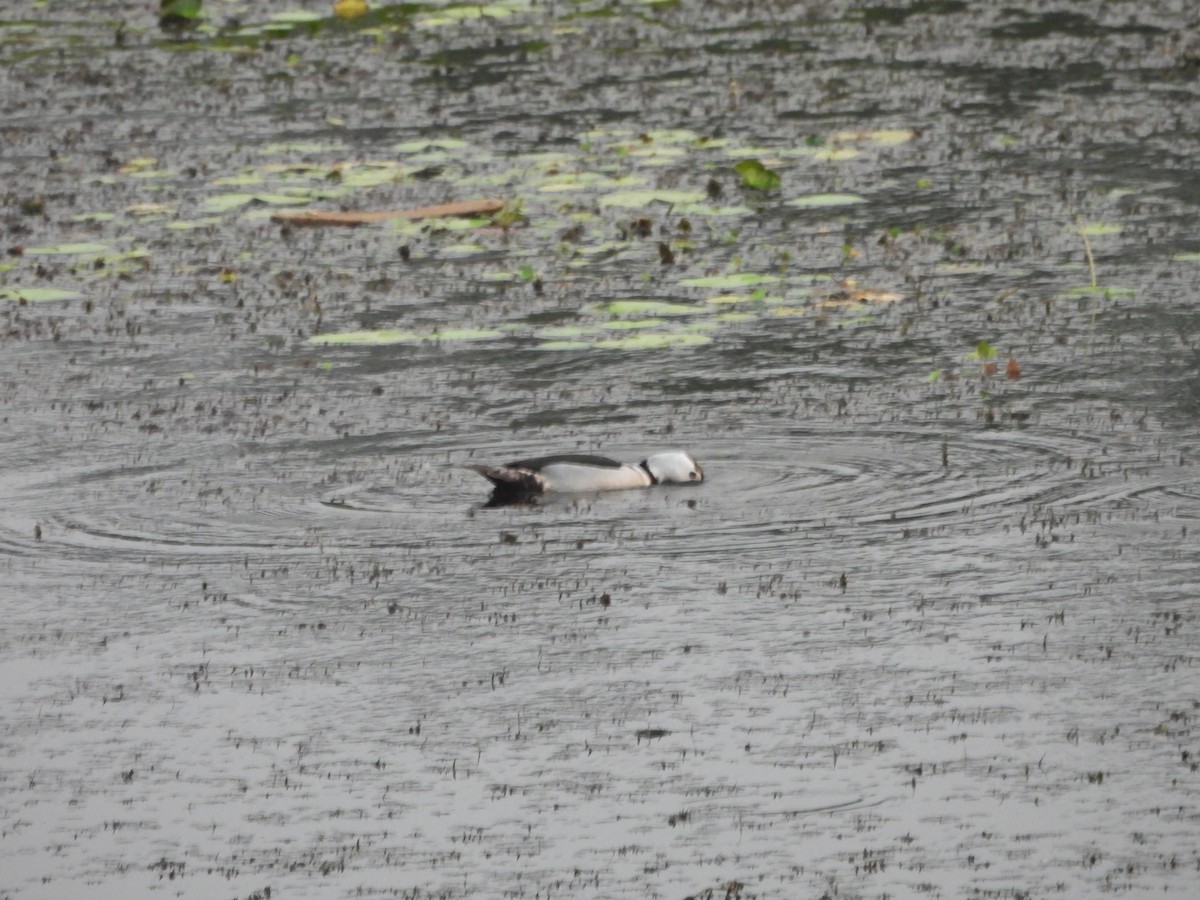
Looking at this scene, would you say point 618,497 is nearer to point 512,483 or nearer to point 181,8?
point 512,483

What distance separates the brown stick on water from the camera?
14883mm

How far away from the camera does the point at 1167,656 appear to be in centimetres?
739

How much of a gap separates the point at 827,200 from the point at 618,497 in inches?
219

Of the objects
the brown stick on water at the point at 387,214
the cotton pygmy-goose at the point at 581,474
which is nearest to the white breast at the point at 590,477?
the cotton pygmy-goose at the point at 581,474

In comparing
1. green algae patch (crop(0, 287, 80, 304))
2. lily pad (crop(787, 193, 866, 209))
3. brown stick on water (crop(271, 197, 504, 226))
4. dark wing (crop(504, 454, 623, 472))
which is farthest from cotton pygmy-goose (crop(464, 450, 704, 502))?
brown stick on water (crop(271, 197, 504, 226))

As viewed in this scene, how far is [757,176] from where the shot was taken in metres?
15.1

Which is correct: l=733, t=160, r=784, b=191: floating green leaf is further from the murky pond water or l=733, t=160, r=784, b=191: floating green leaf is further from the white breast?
the white breast

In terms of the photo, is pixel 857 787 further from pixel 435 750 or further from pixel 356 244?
pixel 356 244

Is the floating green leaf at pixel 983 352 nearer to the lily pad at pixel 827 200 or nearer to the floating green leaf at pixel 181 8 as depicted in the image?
the lily pad at pixel 827 200

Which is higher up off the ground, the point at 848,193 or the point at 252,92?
the point at 252,92

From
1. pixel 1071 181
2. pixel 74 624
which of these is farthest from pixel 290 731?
pixel 1071 181

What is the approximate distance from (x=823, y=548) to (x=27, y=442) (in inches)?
155

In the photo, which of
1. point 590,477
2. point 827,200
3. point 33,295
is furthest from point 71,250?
point 590,477

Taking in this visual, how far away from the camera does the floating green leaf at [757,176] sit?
1505cm
